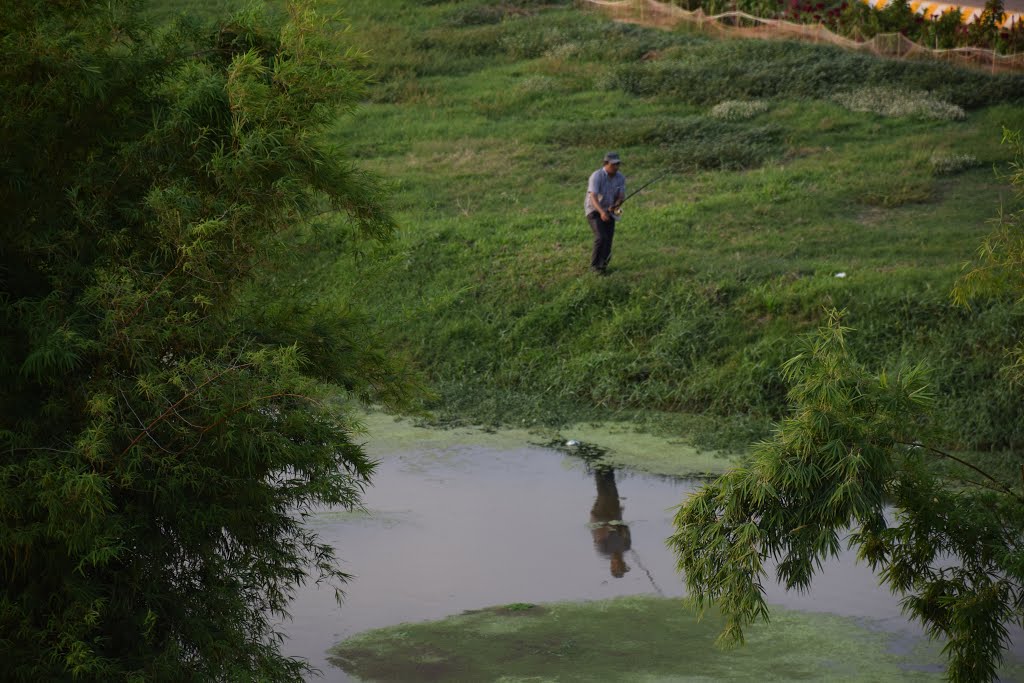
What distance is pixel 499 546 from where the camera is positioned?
947cm

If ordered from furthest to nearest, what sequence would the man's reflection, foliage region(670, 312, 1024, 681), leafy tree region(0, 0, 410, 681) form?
the man's reflection < leafy tree region(0, 0, 410, 681) < foliage region(670, 312, 1024, 681)

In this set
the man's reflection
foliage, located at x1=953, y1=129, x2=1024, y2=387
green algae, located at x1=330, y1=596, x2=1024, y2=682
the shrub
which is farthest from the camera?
the shrub

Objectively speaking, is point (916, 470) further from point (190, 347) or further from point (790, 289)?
point (790, 289)

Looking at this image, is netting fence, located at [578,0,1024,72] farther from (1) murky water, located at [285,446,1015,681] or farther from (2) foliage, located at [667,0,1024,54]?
(1) murky water, located at [285,446,1015,681]

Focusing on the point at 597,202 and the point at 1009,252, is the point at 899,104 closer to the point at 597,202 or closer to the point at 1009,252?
the point at 597,202

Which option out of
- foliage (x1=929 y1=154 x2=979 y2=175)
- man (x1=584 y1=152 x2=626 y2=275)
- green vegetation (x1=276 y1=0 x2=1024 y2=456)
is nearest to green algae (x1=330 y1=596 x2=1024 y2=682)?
green vegetation (x1=276 y1=0 x2=1024 y2=456)

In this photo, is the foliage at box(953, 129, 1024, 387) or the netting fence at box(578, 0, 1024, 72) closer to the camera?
the foliage at box(953, 129, 1024, 387)

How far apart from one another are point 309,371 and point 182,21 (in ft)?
6.74

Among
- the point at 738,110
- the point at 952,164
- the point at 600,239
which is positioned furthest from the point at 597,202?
the point at 738,110

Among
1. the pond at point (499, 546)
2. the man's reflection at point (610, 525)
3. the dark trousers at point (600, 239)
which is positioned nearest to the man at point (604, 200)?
the dark trousers at point (600, 239)

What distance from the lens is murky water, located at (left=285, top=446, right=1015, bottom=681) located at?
839 cm

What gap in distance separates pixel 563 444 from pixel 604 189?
12.2 feet

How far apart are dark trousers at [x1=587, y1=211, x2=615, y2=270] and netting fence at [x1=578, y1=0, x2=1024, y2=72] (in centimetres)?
1002

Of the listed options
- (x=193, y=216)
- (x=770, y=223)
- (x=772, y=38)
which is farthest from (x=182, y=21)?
(x=772, y=38)
